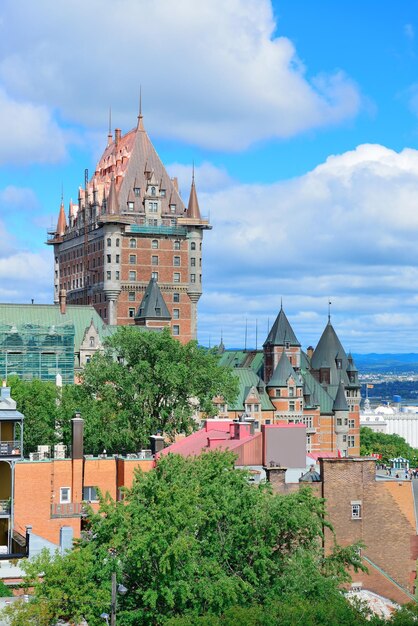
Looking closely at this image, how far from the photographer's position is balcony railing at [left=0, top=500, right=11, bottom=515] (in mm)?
69812

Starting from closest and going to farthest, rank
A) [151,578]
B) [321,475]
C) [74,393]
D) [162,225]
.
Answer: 1. [151,578]
2. [321,475]
3. [74,393]
4. [162,225]

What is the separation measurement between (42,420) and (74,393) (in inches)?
314

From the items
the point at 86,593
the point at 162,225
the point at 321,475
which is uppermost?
the point at 162,225

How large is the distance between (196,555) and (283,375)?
99130mm

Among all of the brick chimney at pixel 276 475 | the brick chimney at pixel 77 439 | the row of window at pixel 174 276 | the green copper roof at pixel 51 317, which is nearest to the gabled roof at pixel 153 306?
the row of window at pixel 174 276

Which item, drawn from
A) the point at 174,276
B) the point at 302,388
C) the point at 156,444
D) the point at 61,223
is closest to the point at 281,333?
the point at 302,388

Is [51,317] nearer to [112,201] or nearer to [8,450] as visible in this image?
[112,201]

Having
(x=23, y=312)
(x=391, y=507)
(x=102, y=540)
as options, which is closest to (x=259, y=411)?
(x=23, y=312)

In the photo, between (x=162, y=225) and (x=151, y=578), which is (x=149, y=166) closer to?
(x=162, y=225)

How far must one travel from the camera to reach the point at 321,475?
202ft

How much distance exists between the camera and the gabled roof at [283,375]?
148625mm

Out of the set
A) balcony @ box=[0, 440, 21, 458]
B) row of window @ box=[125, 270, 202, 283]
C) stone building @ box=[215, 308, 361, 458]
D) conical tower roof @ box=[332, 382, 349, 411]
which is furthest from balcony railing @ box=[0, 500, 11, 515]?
row of window @ box=[125, 270, 202, 283]

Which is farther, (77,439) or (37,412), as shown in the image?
(37,412)

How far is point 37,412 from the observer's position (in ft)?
331
